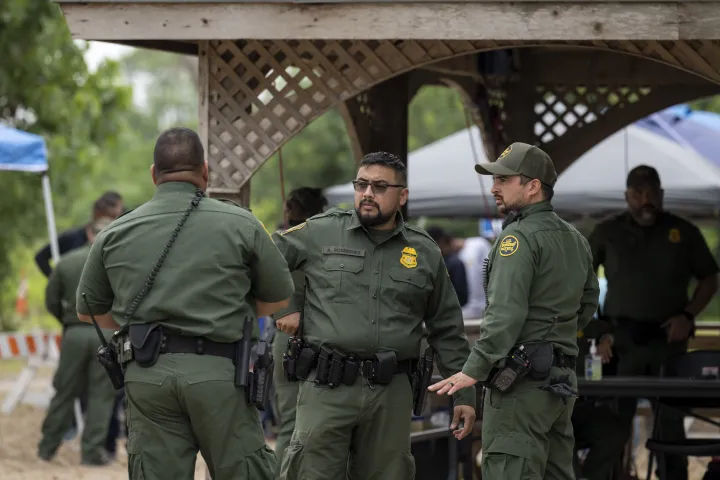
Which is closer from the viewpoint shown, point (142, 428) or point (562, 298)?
point (142, 428)

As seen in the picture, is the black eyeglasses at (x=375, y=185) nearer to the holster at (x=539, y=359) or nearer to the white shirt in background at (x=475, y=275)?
the holster at (x=539, y=359)

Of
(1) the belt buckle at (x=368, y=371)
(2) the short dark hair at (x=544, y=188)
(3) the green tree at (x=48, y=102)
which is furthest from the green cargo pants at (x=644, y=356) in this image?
(3) the green tree at (x=48, y=102)

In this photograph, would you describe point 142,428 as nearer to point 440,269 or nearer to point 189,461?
point 189,461

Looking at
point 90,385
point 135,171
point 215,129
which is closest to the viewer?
point 215,129

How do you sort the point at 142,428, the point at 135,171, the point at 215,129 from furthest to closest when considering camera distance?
the point at 135,171
the point at 215,129
the point at 142,428

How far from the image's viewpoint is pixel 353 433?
6.01 m

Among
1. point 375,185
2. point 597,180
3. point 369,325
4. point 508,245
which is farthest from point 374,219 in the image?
point 597,180

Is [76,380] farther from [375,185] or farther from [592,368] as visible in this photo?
[375,185]

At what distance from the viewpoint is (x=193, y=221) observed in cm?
518

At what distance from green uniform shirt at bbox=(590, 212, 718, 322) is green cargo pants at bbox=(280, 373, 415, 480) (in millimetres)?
3056

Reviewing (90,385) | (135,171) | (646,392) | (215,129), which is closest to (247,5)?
(215,129)

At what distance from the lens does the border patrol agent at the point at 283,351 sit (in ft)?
24.0

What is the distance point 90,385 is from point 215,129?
4113mm

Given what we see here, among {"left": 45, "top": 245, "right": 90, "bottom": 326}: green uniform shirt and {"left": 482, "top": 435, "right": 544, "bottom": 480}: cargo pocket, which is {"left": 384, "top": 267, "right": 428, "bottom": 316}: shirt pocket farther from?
{"left": 45, "top": 245, "right": 90, "bottom": 326}: green uniform shirt
